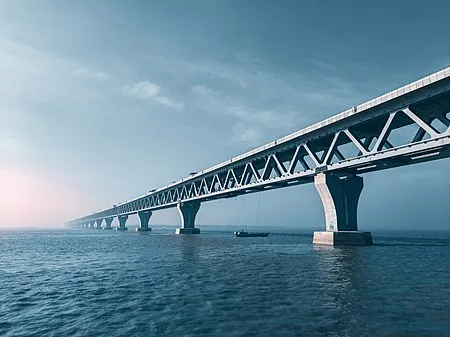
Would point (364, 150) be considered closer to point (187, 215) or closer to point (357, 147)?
point (357, 147)

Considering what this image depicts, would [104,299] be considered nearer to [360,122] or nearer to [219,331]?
[219,331]

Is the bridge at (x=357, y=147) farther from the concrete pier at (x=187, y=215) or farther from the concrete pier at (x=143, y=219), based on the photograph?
the concrete pier at (x=143, y=219)

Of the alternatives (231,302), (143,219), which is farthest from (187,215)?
(231,302)

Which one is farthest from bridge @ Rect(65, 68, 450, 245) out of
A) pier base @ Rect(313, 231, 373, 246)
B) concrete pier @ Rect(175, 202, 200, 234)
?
concrete pier @ Rect(175, 202, 200, 234)

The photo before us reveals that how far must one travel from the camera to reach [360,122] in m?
45.6

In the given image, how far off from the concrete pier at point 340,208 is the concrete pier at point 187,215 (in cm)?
7104

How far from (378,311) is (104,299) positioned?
14.1 metres

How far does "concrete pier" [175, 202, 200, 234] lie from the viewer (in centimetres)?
11788

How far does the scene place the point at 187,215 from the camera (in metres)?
118

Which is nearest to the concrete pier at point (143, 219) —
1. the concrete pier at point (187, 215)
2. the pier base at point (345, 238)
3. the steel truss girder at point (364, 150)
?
the concrete pier at point (187, 215)

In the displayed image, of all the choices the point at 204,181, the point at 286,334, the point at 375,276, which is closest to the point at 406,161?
the point at 375,276

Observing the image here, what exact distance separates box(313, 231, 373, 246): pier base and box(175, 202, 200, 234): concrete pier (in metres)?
71.4

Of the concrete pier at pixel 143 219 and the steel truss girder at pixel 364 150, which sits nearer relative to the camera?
the steel truss girder at pixel 364 150

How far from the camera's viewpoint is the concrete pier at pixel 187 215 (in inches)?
4641
